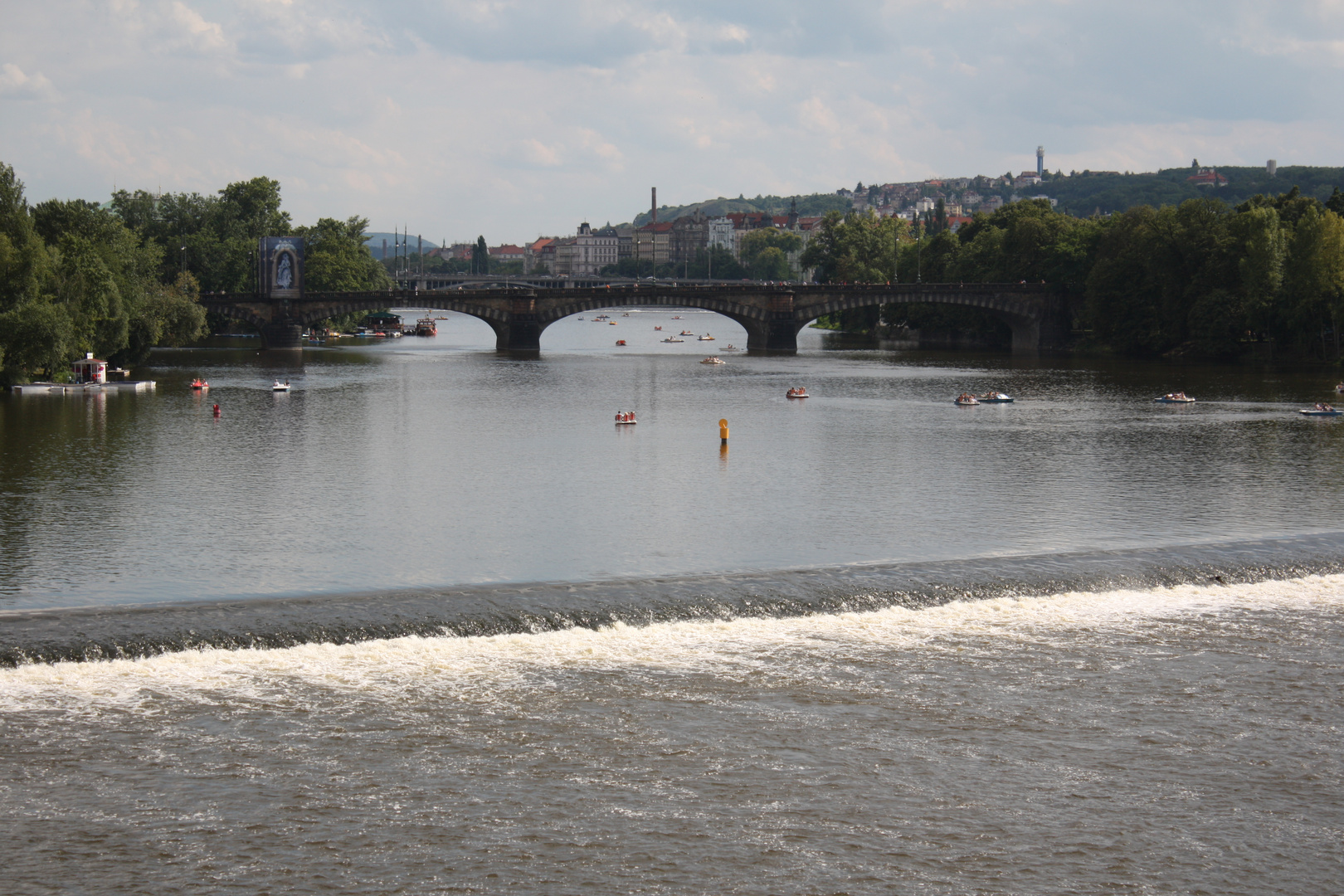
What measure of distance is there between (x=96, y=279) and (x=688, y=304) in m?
70.1

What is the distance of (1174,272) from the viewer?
109000 mm

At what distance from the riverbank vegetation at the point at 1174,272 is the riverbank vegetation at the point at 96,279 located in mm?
79012

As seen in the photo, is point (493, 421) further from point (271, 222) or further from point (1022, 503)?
point (271, 222)

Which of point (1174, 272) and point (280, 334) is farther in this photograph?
point (280, 334)

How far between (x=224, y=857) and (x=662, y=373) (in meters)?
88.1

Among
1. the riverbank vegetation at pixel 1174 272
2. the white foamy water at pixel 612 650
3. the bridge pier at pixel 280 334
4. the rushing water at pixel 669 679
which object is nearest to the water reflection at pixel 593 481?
the rushing water at pixel 669 679

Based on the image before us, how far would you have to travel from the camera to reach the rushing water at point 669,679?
1576 cm

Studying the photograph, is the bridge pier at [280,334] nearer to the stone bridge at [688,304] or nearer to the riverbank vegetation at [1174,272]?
the stone bridge at [688,304]

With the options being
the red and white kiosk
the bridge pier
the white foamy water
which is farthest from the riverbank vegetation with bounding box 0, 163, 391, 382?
the white foamy water

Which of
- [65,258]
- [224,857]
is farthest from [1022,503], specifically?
[65,258]

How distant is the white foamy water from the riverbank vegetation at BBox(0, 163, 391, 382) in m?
52.2

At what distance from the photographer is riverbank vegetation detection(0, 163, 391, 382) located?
223 ft

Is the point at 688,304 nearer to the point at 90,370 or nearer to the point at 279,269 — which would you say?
the point at 279,269

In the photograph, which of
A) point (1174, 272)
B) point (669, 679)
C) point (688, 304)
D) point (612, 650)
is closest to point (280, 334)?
point (688, 304)
